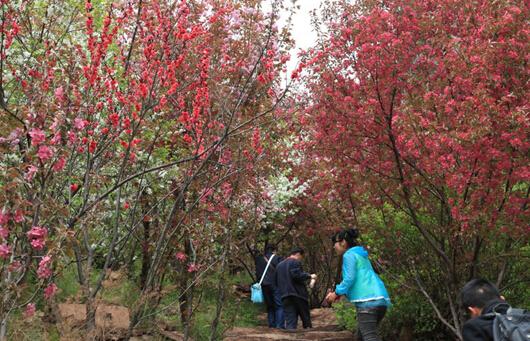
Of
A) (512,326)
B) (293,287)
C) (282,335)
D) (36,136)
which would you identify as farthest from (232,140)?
(512,326)

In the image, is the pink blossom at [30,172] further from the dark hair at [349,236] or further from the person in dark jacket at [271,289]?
the person in dark jacket at [271,289]

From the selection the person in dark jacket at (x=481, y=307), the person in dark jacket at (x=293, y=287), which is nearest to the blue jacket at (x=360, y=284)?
the person in dark jacket at (x=481, y=307)

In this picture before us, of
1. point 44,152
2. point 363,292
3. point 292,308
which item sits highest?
point 44,152

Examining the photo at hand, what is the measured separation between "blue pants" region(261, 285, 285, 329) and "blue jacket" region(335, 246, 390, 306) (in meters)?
5.13

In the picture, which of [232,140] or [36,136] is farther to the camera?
[232,140]

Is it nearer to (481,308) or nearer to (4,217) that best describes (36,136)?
(4,217)

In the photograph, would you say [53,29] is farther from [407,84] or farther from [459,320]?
[459,320]

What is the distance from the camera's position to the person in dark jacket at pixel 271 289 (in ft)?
38.4

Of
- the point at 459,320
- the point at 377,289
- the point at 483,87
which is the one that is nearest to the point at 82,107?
the point at 377,289

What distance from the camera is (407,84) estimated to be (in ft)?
24.9

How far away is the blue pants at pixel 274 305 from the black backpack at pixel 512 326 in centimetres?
820

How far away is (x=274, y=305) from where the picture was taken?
12219 mm

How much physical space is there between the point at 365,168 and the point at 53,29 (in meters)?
4.14

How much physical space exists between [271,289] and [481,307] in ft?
28.0
